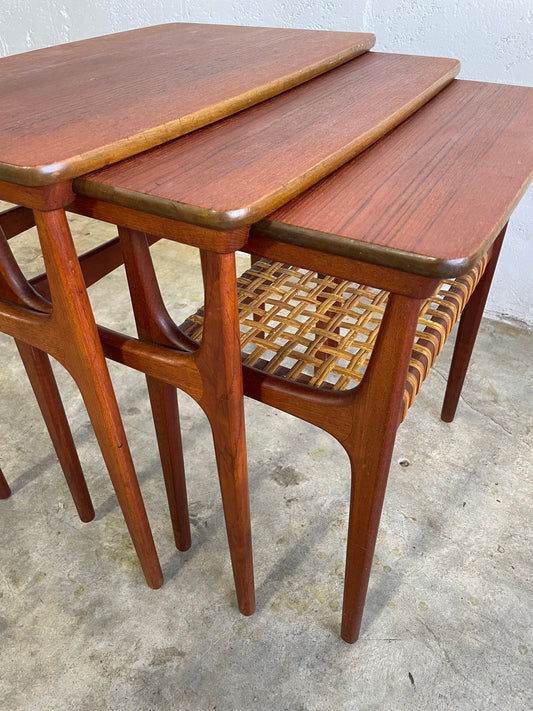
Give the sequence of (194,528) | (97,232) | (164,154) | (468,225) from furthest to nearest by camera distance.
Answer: (97,232)
(194,528)
(164,154)
(468,225)

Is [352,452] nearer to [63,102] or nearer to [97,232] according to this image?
[63,102]

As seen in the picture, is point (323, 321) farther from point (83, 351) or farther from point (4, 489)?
point (4, 489)

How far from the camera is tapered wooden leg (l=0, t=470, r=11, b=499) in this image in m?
1.29

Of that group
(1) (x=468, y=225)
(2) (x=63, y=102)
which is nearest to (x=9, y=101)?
(2) (x=63, y=102)

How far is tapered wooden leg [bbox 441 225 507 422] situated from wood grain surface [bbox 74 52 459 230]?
0.40 meters

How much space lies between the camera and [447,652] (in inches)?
40.4

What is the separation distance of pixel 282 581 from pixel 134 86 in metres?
0.91

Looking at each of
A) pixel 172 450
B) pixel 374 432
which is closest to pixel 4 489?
pixel 172 450

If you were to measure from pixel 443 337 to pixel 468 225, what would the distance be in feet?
1.13

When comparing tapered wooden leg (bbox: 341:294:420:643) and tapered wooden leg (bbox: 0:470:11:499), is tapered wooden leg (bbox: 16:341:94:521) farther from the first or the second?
tapered wooden leg (bbox: 341:294:420:643)

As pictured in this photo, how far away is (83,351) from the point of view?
78 centimetres

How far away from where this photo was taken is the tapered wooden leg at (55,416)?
106 cm

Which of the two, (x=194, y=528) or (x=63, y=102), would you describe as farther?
(x=194, y=528)

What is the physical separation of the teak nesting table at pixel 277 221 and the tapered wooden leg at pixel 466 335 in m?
0.35
